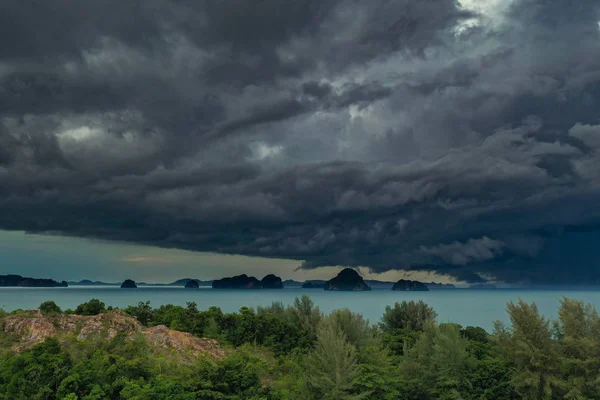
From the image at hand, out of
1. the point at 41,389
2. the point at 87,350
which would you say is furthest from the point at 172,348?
the point at 41,389

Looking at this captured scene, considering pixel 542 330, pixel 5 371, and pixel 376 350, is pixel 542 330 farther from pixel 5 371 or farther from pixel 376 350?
pixel 5 371

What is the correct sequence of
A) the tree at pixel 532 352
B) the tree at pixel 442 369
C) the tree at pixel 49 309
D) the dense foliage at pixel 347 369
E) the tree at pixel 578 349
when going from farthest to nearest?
the tree at pixel 49 309
the tree at pixel 442 369
the tree at pixel 532 352
the tree at pixel 578 349
the dense foliage at pixel 347 369

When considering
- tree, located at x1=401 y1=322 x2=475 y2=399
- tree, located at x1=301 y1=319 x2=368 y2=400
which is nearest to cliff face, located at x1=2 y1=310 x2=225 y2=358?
tree, located at x1=301 y1=319 x2=368 y2=400

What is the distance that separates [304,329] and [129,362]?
26.4m

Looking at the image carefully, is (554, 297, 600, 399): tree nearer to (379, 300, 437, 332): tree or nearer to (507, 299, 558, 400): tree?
(507, 299, 558, 400): tree

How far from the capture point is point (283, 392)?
89.2ft

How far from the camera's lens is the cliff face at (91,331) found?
34.4 m

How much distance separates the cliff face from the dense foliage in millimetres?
1604

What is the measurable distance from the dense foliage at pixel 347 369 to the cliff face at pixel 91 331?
1604 millimetres

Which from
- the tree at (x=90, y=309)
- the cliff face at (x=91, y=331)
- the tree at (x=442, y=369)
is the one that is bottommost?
the tree at (x=442, y=369)

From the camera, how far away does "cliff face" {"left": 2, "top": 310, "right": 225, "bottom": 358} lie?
113 ft

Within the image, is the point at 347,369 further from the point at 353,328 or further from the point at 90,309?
the point at 90,309

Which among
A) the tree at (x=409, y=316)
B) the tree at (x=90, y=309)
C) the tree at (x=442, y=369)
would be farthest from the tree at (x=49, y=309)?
the tree at (x=409, y=316)

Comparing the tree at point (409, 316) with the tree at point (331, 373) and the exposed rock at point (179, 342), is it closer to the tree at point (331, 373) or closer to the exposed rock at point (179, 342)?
the exposed rock at point (179, 342)
